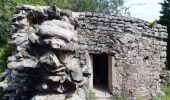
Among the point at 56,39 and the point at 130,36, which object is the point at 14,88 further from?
the point at 130,36

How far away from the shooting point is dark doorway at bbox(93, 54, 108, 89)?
12250 millimetres

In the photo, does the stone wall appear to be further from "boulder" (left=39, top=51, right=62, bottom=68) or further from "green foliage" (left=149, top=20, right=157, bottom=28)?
"boulder" (left=39, top=51, right=62, bottom=68)

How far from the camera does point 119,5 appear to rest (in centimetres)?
2592

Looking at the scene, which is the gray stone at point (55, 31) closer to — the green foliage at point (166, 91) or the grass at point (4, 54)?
the grass at point (4, 54)

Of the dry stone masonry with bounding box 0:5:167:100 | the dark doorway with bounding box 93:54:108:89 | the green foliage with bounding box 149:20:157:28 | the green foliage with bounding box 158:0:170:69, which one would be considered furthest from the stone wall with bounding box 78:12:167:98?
the green foliage with bounding box 158:0:170:69

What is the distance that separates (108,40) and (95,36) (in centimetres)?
38

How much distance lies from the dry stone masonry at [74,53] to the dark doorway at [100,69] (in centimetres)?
117

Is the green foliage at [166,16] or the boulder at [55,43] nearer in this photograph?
the boulder at [55,43]

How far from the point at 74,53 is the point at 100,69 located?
6.04 metres

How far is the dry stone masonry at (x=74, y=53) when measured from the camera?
6.34 m

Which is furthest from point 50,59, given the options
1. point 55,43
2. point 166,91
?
point 166,91

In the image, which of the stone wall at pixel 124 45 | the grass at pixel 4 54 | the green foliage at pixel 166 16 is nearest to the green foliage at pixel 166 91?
the stone wall at pixel 124 45

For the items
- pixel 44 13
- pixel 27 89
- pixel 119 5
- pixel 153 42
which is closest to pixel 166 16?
pixel 119 5

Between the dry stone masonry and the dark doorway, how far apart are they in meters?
1.17
